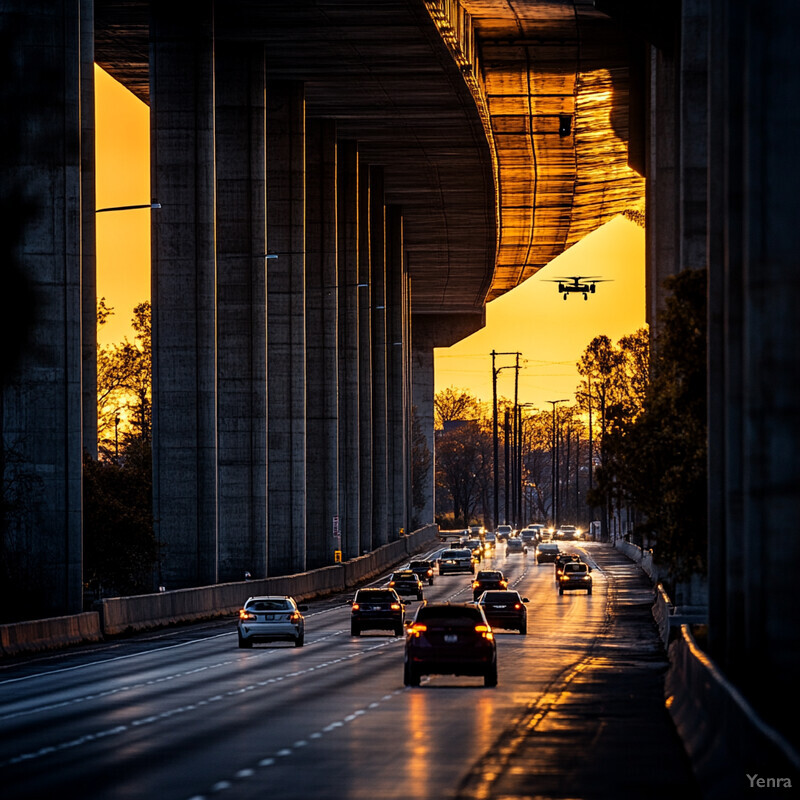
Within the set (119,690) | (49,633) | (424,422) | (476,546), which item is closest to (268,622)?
(49,633)

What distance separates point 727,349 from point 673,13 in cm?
3622

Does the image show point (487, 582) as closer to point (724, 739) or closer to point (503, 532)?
point (724, 739)

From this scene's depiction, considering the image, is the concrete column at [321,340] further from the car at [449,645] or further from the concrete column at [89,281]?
the car at [449,645]

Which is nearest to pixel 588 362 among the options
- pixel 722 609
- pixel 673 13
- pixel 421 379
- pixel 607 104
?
pixel 421 379

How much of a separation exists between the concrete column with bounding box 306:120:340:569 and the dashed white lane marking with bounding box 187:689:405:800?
204ft

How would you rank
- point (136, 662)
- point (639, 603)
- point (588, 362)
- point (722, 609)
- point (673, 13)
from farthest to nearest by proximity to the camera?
point (588, 362) < point (639, 603) < point (673, 13) < point (136, 662) < point (722, 609)

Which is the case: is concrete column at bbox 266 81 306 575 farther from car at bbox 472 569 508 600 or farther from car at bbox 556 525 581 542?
car at bbox 556 525 581 542

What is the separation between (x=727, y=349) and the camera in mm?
23109

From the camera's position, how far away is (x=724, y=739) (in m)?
16.1

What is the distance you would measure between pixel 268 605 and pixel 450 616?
14.7 metres

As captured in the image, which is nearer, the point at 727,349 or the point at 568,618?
the point at 727,349

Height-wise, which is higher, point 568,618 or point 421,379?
point 421,379

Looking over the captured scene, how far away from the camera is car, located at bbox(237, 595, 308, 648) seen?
4494 cm

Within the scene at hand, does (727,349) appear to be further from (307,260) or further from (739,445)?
(307,260)
